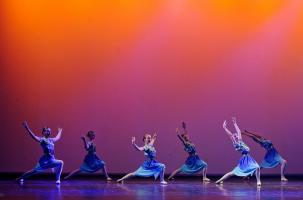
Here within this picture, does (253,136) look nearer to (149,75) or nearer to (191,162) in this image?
(191,162)

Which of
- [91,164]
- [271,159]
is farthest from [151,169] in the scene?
[271,159]

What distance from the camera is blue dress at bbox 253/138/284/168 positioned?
11.2 m

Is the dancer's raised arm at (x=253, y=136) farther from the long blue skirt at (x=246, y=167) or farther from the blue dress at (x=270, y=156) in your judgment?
the long blue skirt at (x=246, y=167)

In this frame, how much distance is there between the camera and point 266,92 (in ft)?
40.7

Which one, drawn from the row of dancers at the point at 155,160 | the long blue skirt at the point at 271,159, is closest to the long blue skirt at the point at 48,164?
the row of dancers at the point at 155,160

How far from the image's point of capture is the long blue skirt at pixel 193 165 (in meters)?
10.9

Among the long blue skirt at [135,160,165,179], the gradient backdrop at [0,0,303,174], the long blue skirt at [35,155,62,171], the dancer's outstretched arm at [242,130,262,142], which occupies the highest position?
the gradient backdrop at [0,0,303,174]

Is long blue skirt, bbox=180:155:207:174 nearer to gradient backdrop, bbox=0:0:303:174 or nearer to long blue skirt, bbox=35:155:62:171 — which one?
gradient backdrop, bbox=0:0:303:174

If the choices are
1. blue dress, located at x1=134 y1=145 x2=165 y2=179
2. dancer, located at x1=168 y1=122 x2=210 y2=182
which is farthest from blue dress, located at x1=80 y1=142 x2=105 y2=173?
dancer, located at x1=168 y1=122 x2=210 y2=182

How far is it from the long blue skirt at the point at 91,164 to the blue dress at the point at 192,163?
2001 mm

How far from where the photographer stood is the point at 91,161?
36.3 feet

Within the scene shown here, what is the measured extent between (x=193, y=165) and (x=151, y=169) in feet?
3.77

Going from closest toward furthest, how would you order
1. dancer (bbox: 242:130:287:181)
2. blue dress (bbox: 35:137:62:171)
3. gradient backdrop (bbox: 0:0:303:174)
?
blue dress (bbox: 35:137:62:171), dancer (bbox: 242:130:287:181), gradient backdrop (bbox: 0:0:303:174)

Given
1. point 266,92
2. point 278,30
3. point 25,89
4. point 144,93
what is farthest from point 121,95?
point 278,30
